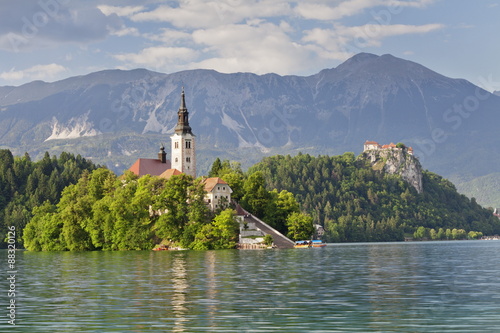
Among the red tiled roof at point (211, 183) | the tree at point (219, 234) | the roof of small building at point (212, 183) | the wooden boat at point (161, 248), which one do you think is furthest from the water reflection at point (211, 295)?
the roof of small building at point (212, 183)

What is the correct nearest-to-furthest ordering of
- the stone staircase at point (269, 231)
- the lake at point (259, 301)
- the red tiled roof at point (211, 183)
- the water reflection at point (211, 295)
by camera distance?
1. the lake at point (259, 301)
2. the water reflection at point (211, 295)
3. the stone staircase at point (269, 231)
4. the red tiled roof at point (211, 183)

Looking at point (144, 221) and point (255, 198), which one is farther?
point (255, 198)

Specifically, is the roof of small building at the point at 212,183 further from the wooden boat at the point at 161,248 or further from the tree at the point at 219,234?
the wooden boat at the point at 161,248

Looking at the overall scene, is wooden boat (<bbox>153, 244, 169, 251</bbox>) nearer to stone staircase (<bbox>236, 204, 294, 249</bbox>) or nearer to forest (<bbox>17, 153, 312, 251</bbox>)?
forest (<bbox>17, 153, 312, 251</bbox>)

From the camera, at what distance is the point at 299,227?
583 ft

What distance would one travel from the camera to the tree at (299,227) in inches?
6998

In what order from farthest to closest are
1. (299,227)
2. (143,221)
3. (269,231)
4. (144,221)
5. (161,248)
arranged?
1. (299,227)
2. (269,231)
3. (144,221)
4. (143,221)
5. (161,248)

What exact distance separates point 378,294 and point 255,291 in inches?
358

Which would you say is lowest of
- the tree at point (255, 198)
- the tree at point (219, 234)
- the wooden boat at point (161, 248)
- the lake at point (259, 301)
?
the lake at point (259, 301)

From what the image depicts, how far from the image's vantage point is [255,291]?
5709 cm

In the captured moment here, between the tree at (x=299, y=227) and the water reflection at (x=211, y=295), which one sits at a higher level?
the tree at (x=299, y=227)

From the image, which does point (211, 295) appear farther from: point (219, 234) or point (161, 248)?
point (219, 234)

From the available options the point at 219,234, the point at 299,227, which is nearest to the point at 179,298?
the point at 219,234

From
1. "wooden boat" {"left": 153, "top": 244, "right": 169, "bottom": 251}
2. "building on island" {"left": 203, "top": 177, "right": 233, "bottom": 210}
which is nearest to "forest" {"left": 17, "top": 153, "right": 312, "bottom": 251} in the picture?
"wooden boat" {"left": 153, "top": 244, "right": 169, "bottom": 251}
